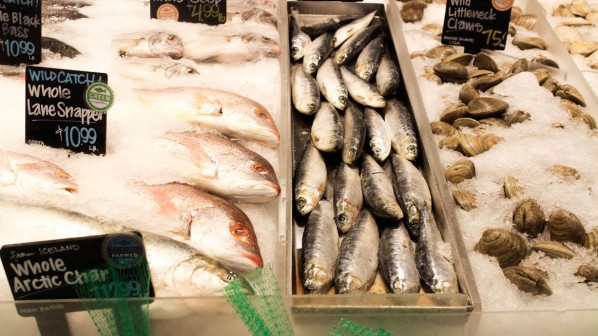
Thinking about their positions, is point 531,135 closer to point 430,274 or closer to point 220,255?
point 430,274

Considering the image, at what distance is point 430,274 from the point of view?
6.36ft

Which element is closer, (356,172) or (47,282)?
(47,282)

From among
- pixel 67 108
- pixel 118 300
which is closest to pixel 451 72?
pixel 67 108

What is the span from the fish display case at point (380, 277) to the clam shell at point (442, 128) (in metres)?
0.10

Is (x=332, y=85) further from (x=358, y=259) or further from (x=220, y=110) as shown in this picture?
(x=358, y=259)

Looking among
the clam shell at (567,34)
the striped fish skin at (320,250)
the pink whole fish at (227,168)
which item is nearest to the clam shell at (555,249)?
the striped fish skin at (320,250)

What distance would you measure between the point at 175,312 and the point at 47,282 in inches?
13.3

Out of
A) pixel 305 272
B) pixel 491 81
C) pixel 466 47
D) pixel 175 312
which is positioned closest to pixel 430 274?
pixel 305 272

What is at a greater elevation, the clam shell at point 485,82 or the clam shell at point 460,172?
the clam shell at point 485,82

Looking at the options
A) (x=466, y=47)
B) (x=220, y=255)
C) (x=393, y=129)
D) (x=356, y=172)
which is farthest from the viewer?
(x=466, y=47)

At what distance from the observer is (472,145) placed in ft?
8.44

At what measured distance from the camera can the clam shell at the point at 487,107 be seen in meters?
2.76

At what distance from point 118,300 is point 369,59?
195 centimetres

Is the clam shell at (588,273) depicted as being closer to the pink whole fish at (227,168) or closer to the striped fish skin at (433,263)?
the striped fish skin at (433,263)
